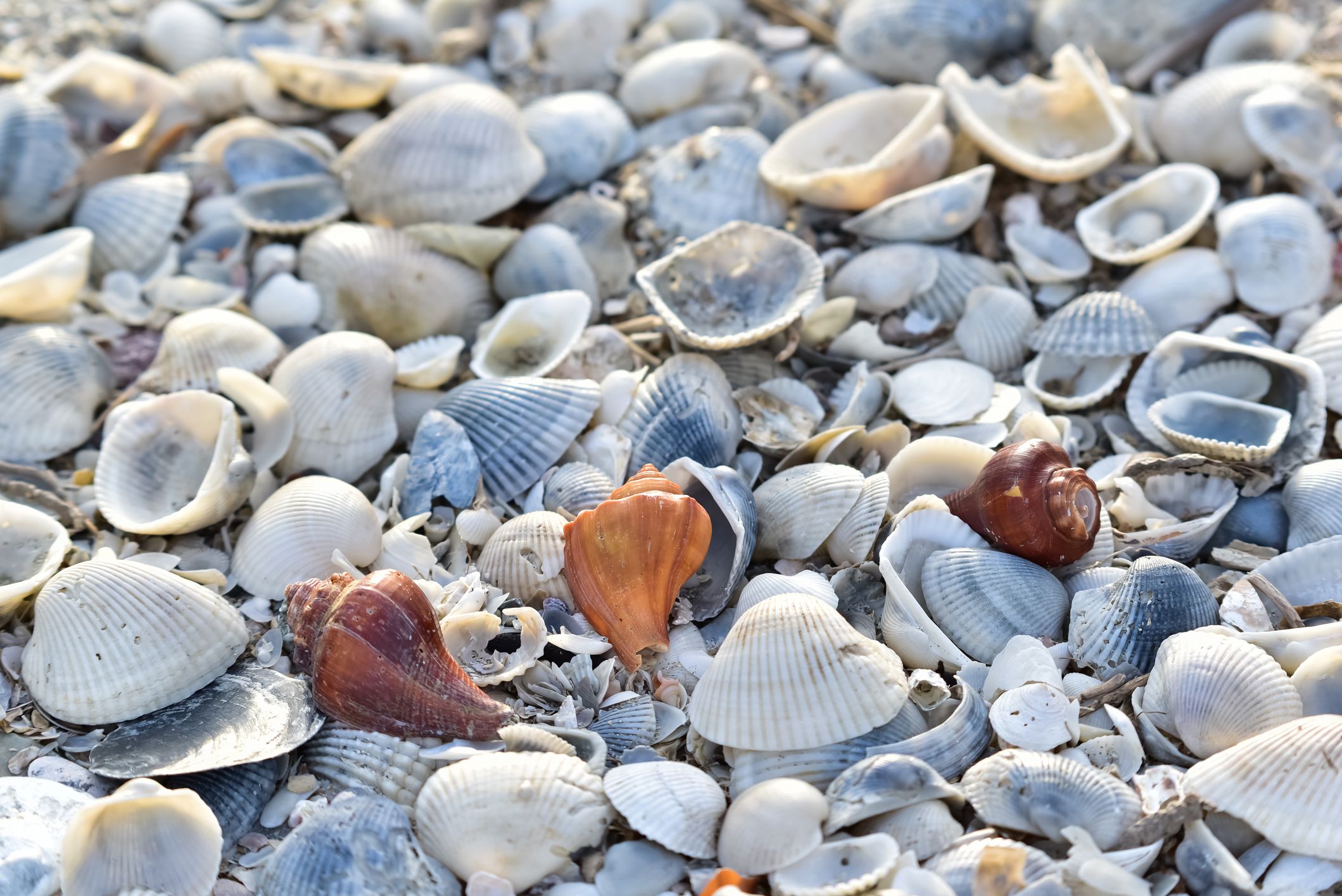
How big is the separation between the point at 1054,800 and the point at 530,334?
2095 millimetres

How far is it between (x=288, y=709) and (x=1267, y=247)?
10.5 feet

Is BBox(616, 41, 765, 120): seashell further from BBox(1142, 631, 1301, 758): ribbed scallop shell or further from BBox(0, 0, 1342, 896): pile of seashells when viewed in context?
BBox(1142, 631, 1301, 758): ribbed scallop shell

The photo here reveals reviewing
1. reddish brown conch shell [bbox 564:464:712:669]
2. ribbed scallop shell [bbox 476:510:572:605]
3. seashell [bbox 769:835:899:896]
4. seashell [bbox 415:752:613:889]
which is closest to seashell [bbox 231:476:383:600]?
ribbed scallop shell [bbox 476:510:572:605]

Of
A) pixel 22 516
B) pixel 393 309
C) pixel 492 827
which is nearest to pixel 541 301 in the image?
pixel 393 309

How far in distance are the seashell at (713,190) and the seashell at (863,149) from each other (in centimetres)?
6

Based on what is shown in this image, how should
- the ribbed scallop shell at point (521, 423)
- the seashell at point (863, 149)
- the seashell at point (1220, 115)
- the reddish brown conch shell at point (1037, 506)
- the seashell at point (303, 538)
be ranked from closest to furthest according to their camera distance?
the reddish brown conch shell at point (1037, 506), the seashell at point (303, 538), the ribbed scallop shell at point (521, 423), the seashell at point (863, 149), the seashell at point (1220, 115)

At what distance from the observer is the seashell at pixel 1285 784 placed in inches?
80.1

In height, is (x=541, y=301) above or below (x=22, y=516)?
above

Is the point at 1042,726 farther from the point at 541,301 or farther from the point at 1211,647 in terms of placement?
the point at 541,301

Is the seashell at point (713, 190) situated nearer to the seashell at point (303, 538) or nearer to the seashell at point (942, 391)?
the seashell at point (942, 391)

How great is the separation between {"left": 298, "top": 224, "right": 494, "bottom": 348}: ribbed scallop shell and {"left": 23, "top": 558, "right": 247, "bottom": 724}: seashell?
4.16ft

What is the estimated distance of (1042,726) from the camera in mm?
2314

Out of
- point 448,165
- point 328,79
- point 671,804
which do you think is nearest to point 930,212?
point 448,165

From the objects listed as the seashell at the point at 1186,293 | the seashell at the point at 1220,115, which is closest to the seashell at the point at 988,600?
the seashell at the point at 1186,293
